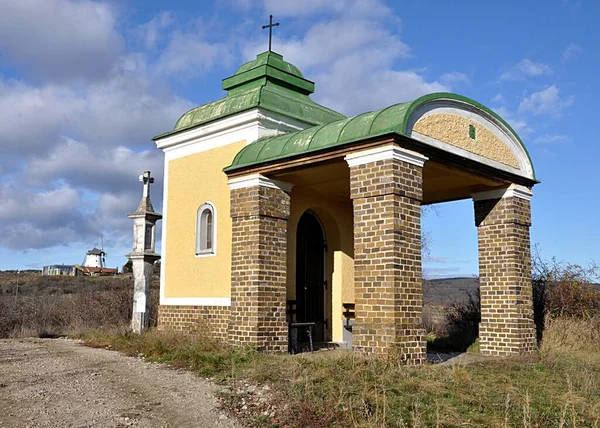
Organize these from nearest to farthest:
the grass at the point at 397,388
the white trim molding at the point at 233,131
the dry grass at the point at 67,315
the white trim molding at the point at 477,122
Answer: the grass at the point at 397,388 → the white trim molding at the point at 477,122 → the white trim molding at the point at 233,131 → the dry grass at the point at 67,315

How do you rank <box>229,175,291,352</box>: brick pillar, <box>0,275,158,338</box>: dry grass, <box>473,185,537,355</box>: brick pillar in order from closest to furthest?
<box>229,175,291,352</box>: brick pillar, <box>473,185,537,355</box>: brick pillar, <box>0,275,158,338</box>: dry grass

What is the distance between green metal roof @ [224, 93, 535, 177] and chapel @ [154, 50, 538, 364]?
0.09ft

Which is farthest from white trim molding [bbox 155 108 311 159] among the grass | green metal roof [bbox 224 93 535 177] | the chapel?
the grass

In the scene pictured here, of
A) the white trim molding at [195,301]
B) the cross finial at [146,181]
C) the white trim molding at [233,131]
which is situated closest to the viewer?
the white trim molding at [195,301]

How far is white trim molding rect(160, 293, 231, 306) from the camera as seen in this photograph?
11.6 metres

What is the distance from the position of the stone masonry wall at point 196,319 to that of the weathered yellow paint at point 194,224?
28 centimetres

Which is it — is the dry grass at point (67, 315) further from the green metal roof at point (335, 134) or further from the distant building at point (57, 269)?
the distant building at point (57, 269)

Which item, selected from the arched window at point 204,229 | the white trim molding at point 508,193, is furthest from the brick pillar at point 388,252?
the arched window at point 204,229

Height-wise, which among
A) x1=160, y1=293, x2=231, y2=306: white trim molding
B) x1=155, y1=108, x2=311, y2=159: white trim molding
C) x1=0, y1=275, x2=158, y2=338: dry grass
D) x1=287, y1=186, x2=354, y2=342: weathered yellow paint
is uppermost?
x1=155, y1=108, x2=311, y2=159: white trim molding

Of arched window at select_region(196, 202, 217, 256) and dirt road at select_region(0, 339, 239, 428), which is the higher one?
arched window at select_region(196, 202, 217, 256)

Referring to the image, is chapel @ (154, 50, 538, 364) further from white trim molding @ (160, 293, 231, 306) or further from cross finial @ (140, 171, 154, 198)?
cross finial @ (140, 171, 154, 198)

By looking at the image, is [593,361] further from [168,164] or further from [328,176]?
[168,164]

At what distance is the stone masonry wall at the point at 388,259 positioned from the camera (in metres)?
8.65

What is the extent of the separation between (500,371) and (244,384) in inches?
152
